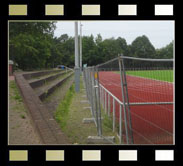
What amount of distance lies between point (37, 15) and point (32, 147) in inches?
54.8

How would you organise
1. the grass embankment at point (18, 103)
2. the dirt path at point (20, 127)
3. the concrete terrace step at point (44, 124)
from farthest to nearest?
the grass embankment at point (18, 103)
the dirt path at point (20, 127)
the concrete terrace step at point (44, 124)

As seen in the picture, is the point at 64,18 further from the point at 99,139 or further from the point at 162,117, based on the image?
the point at 99,139

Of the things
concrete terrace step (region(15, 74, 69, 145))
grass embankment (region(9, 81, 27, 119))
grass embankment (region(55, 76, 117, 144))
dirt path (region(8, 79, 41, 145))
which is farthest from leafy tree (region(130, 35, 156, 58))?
dirt path (region(8, 79, 41, 145))

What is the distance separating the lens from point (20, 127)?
471cm

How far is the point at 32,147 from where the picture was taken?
2854mm

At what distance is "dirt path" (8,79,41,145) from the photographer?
4160 millimetres

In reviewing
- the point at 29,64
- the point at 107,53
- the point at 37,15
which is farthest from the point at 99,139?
the point at 29,64

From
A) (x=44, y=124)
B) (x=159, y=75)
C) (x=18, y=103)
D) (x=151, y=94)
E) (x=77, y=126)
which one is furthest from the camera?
(x=77, y=126)

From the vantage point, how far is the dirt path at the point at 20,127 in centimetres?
416

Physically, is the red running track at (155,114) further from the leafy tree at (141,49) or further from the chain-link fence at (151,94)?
the leafy tree at (141,49)

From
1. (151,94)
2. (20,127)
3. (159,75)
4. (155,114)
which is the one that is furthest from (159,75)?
(20,127)

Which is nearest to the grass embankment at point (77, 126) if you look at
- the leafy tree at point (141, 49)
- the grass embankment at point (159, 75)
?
the leafy tree at point (141, 49)

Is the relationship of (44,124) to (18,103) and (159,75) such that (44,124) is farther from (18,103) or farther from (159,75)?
(159,75)

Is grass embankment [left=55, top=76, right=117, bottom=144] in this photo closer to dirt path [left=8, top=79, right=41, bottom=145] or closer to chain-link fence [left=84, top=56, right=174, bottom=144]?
dirt path [left=8, top=79, right=41, bottom=145]
